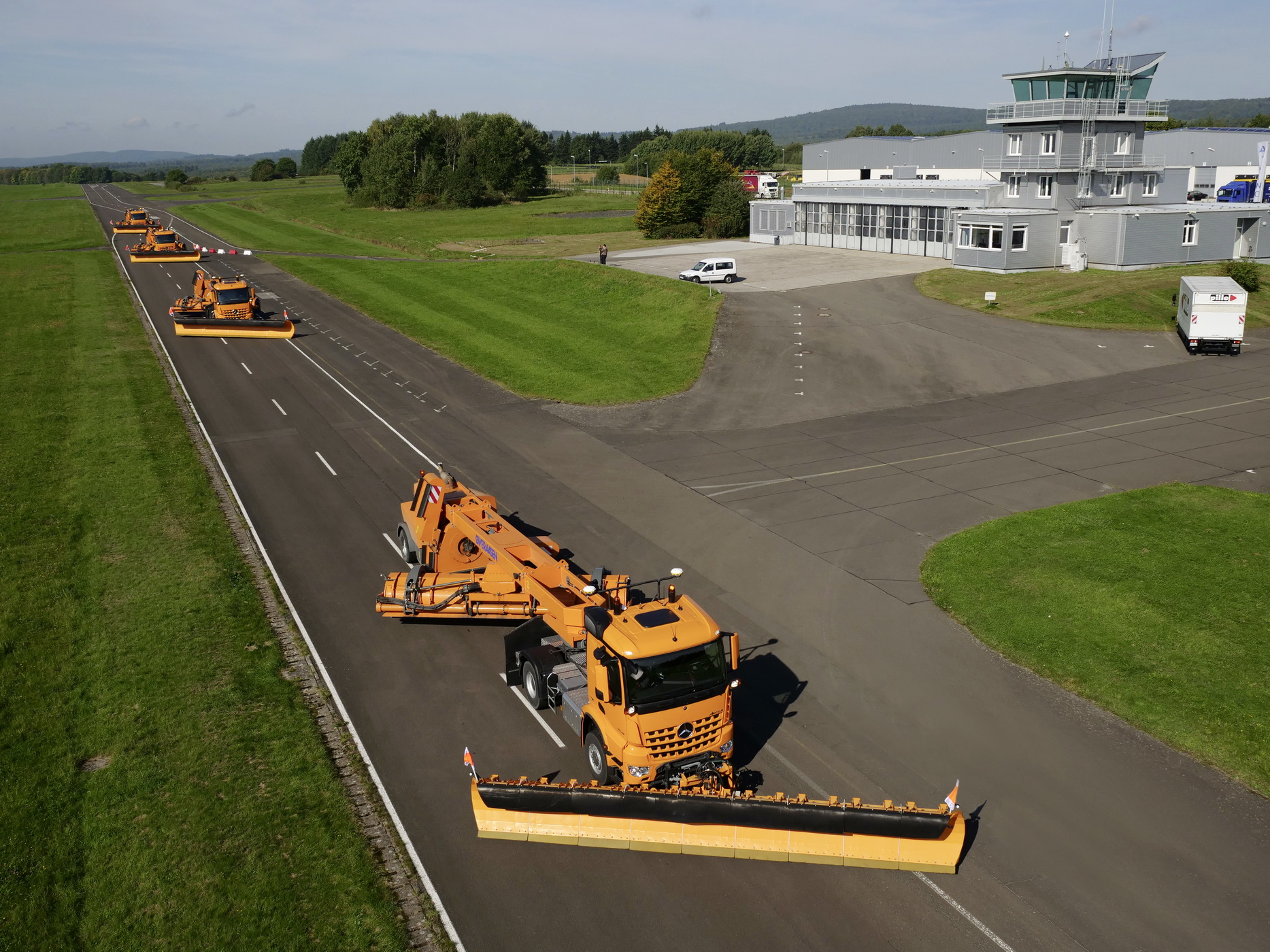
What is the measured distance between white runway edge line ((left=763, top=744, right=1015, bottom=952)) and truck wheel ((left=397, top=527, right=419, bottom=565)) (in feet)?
37.6

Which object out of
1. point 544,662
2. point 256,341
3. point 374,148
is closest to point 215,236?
point 374,148

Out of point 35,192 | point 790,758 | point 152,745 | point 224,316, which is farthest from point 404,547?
point 35,192

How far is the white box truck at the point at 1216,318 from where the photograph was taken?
41844 mm

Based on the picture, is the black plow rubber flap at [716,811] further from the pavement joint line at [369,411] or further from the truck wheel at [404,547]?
the pavement joint line at [369,411]

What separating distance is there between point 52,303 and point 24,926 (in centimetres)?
6045

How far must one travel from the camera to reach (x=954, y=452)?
31.5 m

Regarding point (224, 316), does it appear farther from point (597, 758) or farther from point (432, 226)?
point (432, 226)

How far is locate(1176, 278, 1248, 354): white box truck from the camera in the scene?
1647 inches

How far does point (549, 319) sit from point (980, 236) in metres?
27.9

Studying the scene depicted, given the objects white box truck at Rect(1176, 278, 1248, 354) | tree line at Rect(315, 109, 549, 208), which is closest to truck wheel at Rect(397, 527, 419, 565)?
white box truck at Rect(1176, 278, 1248, 354)

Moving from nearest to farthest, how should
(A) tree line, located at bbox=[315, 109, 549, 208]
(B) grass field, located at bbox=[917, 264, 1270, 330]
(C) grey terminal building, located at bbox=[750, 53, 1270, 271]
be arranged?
1. (B) grass field, located at bbox=[917, 264, 1270, 330]
2. (C) grey terminal building, located at bbox=[750, 53, 1270, 271]
3. (A) tree line, located at bbox=[315, 109, 549, 208]

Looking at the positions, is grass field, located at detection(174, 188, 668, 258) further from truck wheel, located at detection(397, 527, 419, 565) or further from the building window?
truck wheel, located at detection(397, 527, 419, 565)

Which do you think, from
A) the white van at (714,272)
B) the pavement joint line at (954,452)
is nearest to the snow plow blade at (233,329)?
the white van at (714,272)

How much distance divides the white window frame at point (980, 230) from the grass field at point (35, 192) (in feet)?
510
